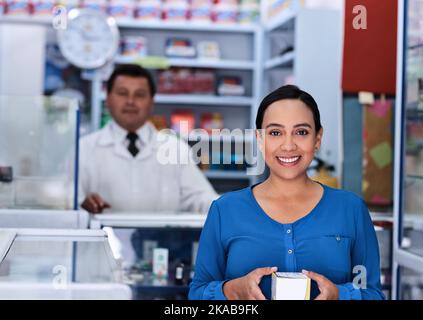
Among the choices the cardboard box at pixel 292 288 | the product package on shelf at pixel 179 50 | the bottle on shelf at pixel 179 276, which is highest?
the product package on shelf at pixel 179 50

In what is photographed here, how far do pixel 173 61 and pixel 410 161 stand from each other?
3.36 meters

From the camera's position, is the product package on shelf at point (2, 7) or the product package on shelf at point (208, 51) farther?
the product package on shelf at point (208, 51)

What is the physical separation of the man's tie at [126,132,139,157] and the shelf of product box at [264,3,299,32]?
1532mm

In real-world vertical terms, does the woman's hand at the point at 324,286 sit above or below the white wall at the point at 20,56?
below

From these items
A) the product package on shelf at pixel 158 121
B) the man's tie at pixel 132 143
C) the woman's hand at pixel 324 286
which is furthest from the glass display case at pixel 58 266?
the product package on shelf at pixel 158 121

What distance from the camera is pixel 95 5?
6.07 metres

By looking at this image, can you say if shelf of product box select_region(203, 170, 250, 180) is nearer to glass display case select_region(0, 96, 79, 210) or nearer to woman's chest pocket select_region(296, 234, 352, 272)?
glass display case select_region(0, 96, 79, 210)

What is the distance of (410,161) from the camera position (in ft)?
10.1

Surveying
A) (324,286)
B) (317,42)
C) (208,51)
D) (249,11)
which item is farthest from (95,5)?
(324,286)

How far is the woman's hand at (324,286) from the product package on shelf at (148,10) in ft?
15.7

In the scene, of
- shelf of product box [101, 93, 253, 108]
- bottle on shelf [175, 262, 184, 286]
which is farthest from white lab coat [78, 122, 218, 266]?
shelf of product box [101, 93, 253, 108]

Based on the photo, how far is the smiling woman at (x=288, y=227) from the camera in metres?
1.71

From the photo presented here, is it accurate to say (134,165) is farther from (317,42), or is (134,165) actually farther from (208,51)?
(208,51)

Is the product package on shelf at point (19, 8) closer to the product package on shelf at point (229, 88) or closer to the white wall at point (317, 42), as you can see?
the product package on shelf at point (229, 88)
